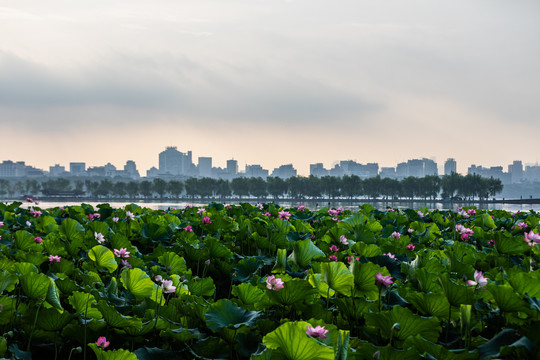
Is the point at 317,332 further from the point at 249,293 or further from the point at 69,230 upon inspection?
the point at 69,230

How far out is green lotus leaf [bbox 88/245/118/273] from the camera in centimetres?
252

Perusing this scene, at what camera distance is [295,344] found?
1.25 m

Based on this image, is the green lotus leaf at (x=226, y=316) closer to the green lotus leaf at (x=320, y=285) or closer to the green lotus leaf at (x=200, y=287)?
the green lotus leaf at (x=320, y=285)

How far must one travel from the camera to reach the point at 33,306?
6.38 ft

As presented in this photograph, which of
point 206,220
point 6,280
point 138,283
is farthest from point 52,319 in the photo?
point 206,220

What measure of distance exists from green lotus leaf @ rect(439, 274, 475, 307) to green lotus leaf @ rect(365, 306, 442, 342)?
21 cm

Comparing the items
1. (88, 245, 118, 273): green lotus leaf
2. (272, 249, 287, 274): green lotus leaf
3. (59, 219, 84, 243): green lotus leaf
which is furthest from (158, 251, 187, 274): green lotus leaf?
(59, 219, 84, 243): green lotus leaf

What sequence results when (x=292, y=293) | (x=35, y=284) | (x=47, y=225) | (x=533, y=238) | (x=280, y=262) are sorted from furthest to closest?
(x=47, y=225) → (x=533, y=238) → (x=280, y=262) → (x=35, y=284) → (x=292, y=293)

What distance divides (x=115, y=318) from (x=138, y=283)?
0.33m

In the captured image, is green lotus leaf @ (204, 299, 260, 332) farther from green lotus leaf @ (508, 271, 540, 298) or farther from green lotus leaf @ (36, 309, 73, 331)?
green lotus leaf @ (508, 271, 540, 298)

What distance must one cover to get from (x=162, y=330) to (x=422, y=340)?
999mm

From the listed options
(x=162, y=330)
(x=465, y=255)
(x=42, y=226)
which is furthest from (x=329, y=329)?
(x=42, y=226)

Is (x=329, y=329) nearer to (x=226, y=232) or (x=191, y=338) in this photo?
(x=191, y=338)

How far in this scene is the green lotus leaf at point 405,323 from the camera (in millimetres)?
1551
